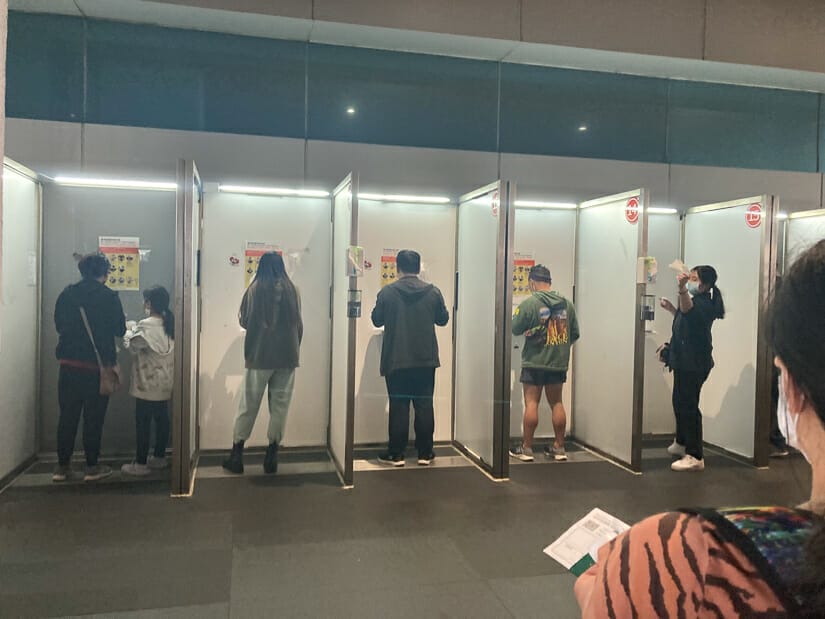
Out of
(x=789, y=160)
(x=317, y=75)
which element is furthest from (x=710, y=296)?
(x=317, y=75)

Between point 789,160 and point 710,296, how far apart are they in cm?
205

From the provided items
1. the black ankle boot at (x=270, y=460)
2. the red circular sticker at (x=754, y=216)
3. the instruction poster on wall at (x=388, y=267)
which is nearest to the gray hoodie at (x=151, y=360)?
the black ankle boot at (x=270, y=460)

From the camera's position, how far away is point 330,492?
4188 mm

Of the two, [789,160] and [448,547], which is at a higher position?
[789,160]

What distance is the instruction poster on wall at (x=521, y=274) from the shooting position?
5430mm

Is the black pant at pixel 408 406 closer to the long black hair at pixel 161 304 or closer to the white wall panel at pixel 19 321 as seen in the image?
the long black hair at pixel 161 304

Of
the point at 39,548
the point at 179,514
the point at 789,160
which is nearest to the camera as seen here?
the point at 39,548

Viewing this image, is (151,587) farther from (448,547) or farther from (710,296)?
(710,296)

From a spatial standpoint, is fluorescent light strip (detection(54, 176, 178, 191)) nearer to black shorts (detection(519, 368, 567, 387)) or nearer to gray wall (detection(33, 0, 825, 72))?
gray wall (detection(33, 0, 825, 72))

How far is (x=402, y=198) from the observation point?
16.9 ft

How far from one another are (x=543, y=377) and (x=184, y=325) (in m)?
2.81

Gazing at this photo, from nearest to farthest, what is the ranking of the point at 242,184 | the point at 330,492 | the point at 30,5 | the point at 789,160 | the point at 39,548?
the point at 39,548
the point at 330,492
the point at 30,5
the point at 242,184
the point at 789,160

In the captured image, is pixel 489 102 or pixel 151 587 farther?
pixel 489 102

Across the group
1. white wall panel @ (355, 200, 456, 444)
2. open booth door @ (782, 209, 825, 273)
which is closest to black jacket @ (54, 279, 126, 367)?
white wall panel @ (355, 200, 456, 444)
